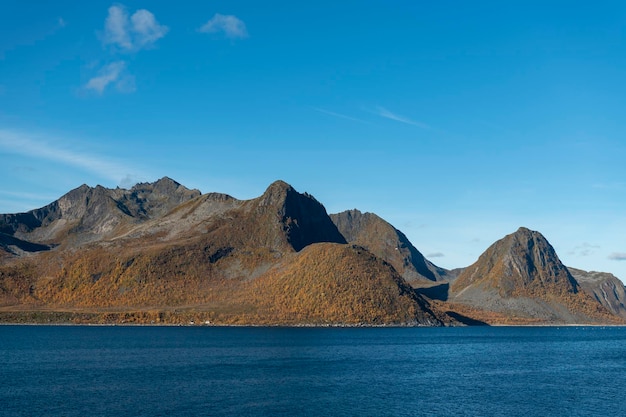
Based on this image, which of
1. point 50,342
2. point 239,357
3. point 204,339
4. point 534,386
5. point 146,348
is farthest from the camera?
point 204,339

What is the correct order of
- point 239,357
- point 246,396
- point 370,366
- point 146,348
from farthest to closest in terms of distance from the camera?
point 146,348 → point 239,357 → point 370,366 → point 246,396

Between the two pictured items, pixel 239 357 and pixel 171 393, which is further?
pixel 239 357

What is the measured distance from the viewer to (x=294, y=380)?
350 feet

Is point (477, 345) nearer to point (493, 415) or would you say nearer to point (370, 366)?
point (370, 366)

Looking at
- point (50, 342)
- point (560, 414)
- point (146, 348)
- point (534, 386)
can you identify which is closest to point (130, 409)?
point (560, 414)

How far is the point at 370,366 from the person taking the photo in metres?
129

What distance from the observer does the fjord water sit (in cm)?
8281

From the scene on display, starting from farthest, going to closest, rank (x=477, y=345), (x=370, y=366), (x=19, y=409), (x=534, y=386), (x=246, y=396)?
(x=477, y=345) < (x=370, y=366) < (x=534, y=386) < (x=246, y=396) < (x=19, y=409)

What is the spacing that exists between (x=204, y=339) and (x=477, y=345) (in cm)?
8506

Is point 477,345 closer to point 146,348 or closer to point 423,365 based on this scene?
point 423,365

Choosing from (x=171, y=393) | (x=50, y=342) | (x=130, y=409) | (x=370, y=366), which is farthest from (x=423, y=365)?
(x=50, y=342)

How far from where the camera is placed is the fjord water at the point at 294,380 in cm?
8281

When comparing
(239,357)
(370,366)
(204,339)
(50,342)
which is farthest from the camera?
(204,339)

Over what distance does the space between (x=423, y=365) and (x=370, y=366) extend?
41.5ft
